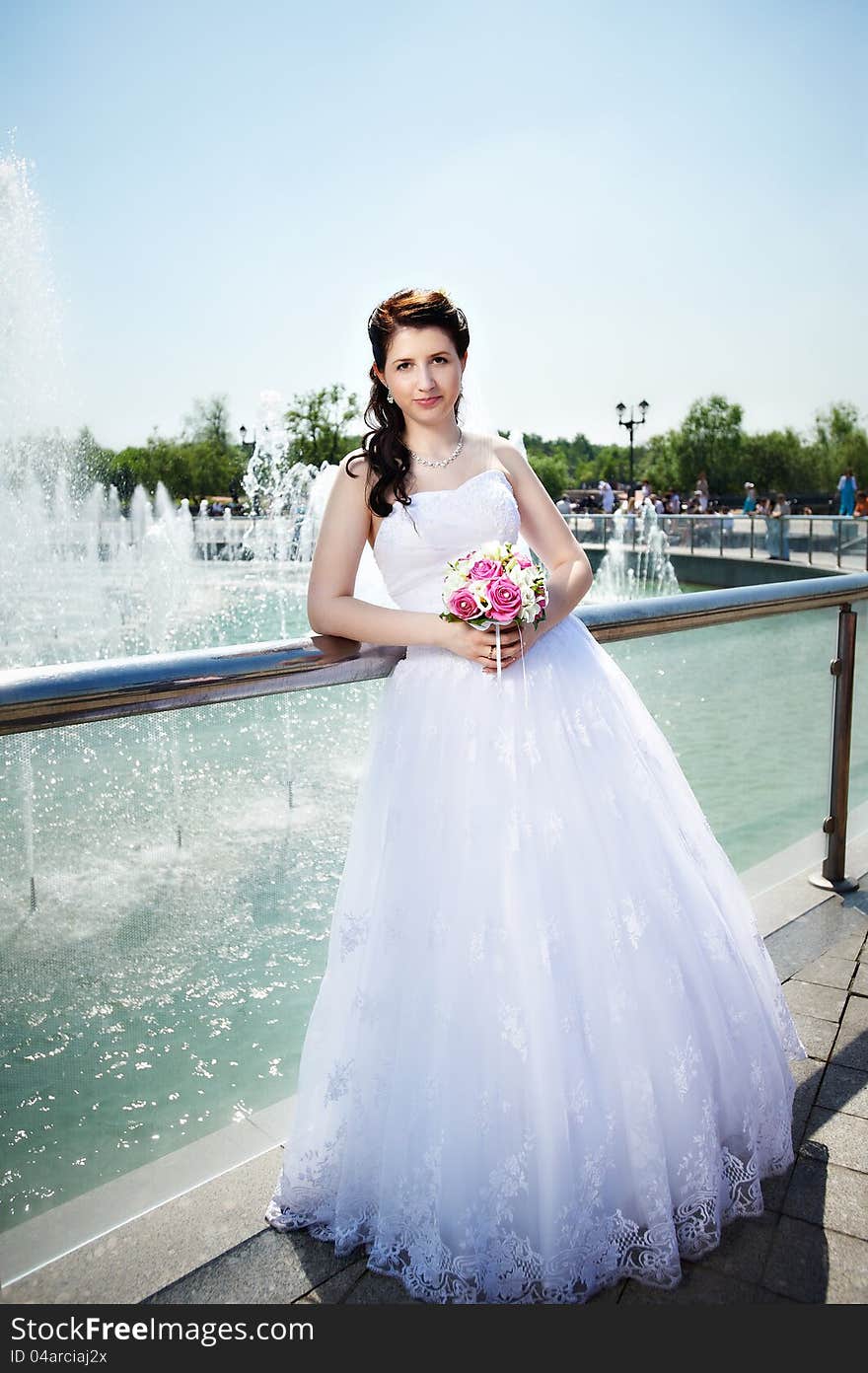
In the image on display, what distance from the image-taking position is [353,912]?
2389 mm

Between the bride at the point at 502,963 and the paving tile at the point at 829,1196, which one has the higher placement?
the bride at the point at 502,963

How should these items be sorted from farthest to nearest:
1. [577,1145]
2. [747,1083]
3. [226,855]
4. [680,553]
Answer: [680,553] → [226,855] → [747,1083] → [577,1145]

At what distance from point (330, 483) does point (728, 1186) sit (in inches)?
75.8

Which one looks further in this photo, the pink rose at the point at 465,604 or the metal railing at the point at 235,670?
the pink rose at the point at 465,604

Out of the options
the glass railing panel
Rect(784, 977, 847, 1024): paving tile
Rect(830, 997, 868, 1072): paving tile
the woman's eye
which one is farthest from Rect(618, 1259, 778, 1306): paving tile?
the glass railing panel

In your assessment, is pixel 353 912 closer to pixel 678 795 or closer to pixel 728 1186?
pixel 678 795

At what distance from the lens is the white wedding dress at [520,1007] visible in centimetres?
212

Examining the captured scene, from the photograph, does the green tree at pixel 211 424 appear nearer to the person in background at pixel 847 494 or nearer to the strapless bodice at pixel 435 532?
the person in background at pixel 847 494

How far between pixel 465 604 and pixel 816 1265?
1.60 meters

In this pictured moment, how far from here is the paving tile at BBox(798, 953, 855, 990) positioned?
357 centimetres

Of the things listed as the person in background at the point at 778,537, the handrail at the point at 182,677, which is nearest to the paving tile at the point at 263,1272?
the handrail at the point at 182,677

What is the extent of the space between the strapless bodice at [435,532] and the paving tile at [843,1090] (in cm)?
173

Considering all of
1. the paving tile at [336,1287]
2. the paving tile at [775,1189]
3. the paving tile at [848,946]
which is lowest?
the paving tile at [775,1189]

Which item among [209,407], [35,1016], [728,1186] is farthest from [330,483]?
[209,407]
